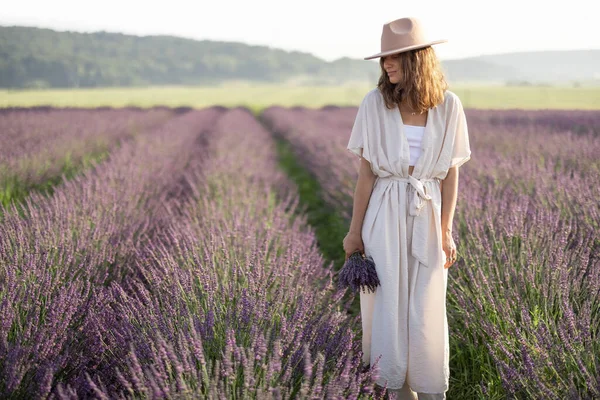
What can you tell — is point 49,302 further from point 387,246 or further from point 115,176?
point 115,176

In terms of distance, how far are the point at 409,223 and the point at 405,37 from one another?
66 centimetres

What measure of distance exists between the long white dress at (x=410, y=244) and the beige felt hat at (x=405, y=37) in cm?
18

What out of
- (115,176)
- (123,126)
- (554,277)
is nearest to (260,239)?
(554,277)

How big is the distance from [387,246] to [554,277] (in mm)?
772

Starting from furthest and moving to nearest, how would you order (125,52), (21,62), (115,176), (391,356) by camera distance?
(125,52) < (21,62) < (115,176) < (391,356)

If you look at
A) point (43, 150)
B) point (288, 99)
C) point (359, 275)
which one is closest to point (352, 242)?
point (359, 275)

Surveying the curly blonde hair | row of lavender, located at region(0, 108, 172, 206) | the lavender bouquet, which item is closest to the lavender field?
the lavender bouquet

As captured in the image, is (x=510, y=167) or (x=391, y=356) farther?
(x=510, y=167)

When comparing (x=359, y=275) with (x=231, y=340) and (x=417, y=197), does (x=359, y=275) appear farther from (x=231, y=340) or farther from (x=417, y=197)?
(x=231, y=340)

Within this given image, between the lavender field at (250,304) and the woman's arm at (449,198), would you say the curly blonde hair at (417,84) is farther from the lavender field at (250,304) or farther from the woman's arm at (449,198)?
the lavender field at (250,304)

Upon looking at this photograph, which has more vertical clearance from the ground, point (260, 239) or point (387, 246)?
point (387, 246)

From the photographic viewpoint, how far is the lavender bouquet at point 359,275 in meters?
1.99

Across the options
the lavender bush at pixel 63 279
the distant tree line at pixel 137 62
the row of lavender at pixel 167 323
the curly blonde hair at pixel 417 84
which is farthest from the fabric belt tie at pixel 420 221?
the distant tree line at pixel 137 62

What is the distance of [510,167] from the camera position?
195 inches
